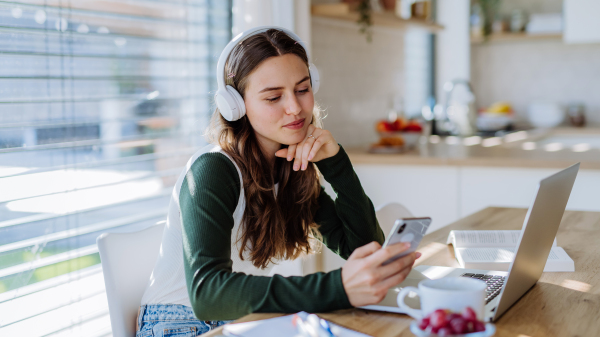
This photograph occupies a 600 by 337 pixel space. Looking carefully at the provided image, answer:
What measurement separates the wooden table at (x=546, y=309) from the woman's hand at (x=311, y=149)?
34cm

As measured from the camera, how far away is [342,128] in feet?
11.0

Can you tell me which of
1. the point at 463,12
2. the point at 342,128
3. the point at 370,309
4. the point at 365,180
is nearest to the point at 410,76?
the point at 463,12

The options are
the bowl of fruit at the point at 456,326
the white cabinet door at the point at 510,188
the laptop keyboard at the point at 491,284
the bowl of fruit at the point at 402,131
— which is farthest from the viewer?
the bowl of fruit at the point at 402,131

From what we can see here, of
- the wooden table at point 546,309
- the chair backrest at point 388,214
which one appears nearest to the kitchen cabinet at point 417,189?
the chair backrest at point 388,214

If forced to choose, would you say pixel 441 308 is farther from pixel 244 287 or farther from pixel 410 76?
pixel 410 76

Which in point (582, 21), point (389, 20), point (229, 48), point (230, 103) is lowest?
point (230, 103)

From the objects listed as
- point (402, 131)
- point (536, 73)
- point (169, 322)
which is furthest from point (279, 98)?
point (536, 73)

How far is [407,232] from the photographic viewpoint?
0.97 m

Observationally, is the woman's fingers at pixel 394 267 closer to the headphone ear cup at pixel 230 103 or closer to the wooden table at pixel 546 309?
the wooden table at pixel 546 309

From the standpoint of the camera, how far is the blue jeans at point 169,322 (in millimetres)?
1280

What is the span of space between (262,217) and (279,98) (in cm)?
28

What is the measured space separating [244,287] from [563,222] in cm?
118

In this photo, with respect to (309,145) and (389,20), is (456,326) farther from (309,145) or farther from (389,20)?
(389,20)

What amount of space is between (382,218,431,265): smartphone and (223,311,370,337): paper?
153mm
